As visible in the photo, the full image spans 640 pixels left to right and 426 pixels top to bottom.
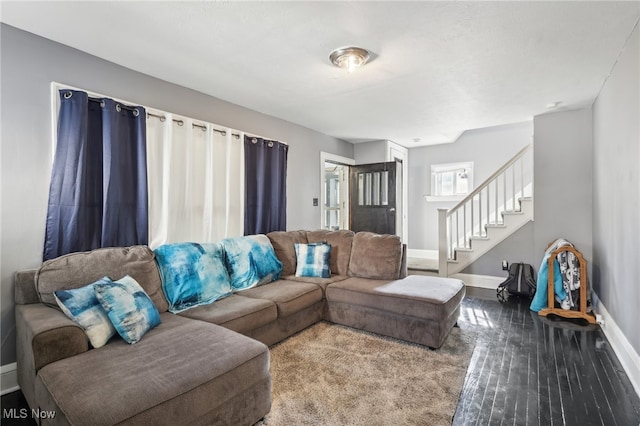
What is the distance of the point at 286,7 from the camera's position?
1.93m

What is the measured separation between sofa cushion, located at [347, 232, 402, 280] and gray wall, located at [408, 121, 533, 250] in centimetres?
342

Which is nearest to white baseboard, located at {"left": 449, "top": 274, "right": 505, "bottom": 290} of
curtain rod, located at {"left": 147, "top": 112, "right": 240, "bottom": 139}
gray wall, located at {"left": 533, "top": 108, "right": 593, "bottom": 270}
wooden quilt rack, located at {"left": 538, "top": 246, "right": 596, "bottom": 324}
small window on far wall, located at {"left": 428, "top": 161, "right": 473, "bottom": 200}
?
gray wall, located at {"left": 533, "top": 108, "right": 593, "bottom": 270}

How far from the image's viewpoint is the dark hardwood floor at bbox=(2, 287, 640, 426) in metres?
1.81

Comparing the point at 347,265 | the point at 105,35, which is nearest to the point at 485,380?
the point at 347,265

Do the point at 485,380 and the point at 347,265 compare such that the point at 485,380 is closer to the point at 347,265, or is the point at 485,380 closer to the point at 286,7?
the point at 347,265

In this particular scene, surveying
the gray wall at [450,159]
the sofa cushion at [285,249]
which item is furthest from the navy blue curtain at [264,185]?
the gray wall at [450,159]

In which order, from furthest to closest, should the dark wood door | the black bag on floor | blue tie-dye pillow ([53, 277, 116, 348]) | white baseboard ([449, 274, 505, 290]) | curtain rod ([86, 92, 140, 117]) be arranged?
the dark wood door, white baseboard ([449, 274, 505, 290]), the black bag on floor, curtain rod ([86, 92, 140, 117]), blue tie-dye pillow ([53, 277, 116, 348])

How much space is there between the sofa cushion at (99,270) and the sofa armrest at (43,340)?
17 cm

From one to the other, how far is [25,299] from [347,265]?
2.76m

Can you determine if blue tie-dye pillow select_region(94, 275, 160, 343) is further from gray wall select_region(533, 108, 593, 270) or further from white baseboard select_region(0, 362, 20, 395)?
gray wall select_region(533, 108, 593, 270)

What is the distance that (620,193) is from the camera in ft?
8.53

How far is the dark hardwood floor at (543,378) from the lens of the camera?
5.94 ft

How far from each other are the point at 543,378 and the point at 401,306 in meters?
1.07

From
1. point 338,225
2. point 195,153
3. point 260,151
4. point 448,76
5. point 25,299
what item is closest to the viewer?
point 25,299
